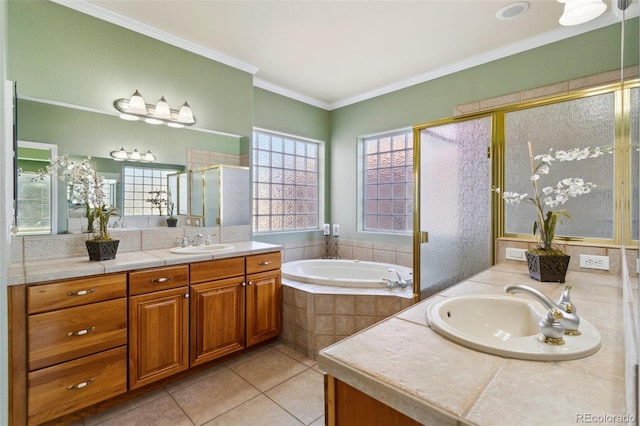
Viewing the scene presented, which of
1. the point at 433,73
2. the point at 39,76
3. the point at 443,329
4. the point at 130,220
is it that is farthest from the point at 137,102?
the point at 433,73

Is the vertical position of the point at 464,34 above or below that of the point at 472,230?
above

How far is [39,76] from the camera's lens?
6.82 ft

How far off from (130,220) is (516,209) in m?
Answer: 2.90

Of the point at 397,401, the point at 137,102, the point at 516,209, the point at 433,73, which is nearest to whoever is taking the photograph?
the point at 397,401

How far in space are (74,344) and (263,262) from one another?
1.33m

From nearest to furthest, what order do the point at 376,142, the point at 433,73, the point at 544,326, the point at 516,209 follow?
the point at 544,326 → the point at 516,209 → the point at 433,73 → the point at 376,142

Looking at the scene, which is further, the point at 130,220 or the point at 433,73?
the point at 433,73

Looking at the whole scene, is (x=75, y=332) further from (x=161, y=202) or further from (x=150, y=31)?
(x=150, y=31)

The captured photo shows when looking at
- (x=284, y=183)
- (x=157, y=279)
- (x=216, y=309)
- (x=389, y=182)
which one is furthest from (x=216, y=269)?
(x=389, y=182)

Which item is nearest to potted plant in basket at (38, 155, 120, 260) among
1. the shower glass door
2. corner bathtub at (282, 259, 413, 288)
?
corner bathtub at (282, 259, 413, 288)

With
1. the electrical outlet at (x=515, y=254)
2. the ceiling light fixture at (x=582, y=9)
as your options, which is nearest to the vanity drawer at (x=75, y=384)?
the electrical outlet at (x=515, y=254)

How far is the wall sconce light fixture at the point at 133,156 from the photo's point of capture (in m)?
2.41

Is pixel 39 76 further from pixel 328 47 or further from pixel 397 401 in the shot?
pixel 397 401

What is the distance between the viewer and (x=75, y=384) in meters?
1.71
